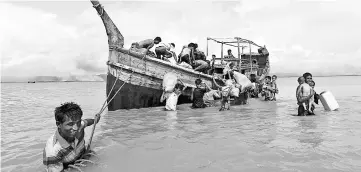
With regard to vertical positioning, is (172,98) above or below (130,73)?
below

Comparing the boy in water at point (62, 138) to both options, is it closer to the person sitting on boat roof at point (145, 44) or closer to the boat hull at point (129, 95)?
the boat hull at point (129, 95)

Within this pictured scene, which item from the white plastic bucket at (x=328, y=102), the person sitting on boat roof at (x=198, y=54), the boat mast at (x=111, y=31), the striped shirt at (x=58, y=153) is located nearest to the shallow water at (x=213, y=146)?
the striped shirt at (x=58, y=153)

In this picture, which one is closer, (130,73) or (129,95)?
(130,73)

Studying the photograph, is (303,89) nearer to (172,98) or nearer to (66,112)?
(172,98)

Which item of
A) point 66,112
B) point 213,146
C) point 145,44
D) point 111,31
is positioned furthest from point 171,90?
point 66,112

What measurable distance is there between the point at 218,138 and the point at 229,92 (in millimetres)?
5092

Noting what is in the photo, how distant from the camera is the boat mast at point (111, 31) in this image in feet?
32.3

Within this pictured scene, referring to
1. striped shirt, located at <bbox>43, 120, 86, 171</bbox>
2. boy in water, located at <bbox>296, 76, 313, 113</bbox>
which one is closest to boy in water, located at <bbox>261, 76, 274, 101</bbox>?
boy in water, located at <bbox>296, 76, 313, 113</bbox>

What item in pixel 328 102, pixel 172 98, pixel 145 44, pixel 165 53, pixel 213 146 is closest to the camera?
pixel 213 146

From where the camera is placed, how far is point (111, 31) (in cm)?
1016

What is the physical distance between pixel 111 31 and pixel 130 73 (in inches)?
71.5

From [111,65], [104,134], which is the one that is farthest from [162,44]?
[104,134]

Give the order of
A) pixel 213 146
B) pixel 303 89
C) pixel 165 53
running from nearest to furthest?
pixel 213 146
pixel 303 89
pixel 165 53

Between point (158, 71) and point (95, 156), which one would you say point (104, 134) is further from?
point (158, 71)
